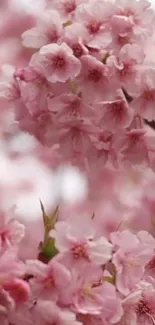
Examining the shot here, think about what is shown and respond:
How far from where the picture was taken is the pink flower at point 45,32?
79 centimetres

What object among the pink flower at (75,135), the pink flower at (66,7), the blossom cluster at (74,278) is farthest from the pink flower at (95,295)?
the pink flower at (66,7)

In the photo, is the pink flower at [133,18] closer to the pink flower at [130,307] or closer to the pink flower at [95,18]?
the pink flower at [95,18]

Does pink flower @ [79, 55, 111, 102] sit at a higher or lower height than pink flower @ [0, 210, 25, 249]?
higher

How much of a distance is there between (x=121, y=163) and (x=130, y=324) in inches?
8.2

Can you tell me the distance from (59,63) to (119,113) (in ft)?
0.29

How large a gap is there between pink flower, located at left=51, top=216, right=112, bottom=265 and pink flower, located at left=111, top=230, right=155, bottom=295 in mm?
42

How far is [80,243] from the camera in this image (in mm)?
688

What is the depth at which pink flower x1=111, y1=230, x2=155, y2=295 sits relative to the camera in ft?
2.35

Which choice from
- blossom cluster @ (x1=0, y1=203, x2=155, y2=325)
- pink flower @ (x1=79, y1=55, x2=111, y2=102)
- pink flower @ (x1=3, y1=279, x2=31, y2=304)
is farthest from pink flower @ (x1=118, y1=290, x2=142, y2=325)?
pink flower @ (x1=79, y1=55, x2=111, y2=102)

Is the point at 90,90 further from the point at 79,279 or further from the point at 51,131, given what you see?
the point at 79,279

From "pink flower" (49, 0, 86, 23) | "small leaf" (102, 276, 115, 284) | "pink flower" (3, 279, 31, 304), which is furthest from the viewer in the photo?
"pink flower" (49, 0, 86, 23)

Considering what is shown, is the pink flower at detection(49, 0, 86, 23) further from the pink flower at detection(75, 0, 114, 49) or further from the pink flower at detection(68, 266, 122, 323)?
the pink flower at detection(68, 266, 122, 323)

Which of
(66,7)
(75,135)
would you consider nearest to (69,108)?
(75,135)

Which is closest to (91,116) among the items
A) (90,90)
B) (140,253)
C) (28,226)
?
(90,90)
